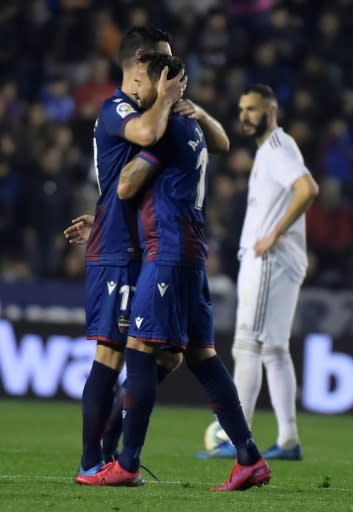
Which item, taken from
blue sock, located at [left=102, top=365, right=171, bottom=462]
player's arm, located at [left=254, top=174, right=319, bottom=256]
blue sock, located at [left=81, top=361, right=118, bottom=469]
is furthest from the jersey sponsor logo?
player's arm, located at [left=254, top=174, right=319, bottom=256]

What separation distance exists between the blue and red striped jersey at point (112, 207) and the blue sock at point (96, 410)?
1.78 ft

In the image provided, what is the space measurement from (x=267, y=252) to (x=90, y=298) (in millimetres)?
2037

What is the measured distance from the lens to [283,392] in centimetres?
849

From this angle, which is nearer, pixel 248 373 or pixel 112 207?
pixel 112 207

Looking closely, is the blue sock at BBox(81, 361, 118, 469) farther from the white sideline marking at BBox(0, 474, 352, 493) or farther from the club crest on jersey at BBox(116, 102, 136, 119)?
the club crest on jersey at BBox(116, 102, 136, 119)

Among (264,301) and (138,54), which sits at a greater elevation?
(138,54)

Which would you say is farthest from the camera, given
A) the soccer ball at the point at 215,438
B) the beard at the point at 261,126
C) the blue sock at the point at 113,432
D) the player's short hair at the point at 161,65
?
the beard at the point at 261,126

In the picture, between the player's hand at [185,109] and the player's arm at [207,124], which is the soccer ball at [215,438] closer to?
the player's arm at [207,124]

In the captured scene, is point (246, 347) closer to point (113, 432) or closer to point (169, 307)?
point (113, 432)

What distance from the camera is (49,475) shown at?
7070 millimetres

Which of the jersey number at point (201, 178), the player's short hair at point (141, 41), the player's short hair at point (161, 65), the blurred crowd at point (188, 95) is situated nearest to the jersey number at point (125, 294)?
the jersey number at point (201, 178)

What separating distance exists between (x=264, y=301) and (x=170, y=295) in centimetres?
223

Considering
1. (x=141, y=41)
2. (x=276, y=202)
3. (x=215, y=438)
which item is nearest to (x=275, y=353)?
(x=215, y=438)

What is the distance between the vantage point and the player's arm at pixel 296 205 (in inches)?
323
